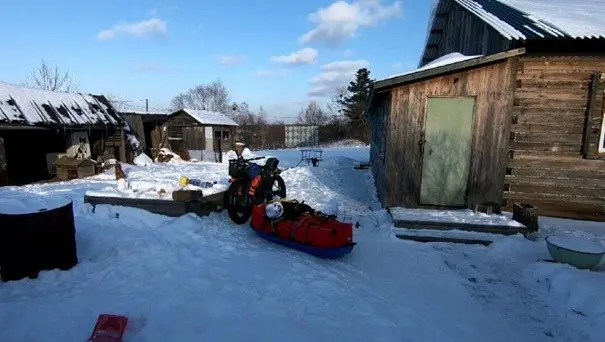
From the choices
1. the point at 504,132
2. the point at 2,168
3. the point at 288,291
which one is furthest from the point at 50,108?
the point at 504,132

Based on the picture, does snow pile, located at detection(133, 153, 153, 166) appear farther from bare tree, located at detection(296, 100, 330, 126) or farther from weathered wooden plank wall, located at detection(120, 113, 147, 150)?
bare tree, located at detection(296, 100, 330, 126)

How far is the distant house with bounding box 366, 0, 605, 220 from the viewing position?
656 centimetres

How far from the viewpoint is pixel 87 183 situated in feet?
38.9

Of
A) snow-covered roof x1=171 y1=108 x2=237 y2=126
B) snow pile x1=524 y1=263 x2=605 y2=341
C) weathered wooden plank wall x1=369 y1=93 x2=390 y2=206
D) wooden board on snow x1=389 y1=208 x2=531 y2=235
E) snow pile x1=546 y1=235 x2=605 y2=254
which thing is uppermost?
snow-covered roof x1=171 y1=108 x2=237 y2=126

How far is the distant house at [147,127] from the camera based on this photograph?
62.5 ft

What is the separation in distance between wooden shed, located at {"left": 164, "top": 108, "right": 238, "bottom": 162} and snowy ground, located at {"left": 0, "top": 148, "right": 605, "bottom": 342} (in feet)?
51.3

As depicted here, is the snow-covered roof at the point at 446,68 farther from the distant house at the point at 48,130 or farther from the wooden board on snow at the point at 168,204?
the distant house at the point at 48,130

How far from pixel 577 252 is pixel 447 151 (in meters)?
3.13

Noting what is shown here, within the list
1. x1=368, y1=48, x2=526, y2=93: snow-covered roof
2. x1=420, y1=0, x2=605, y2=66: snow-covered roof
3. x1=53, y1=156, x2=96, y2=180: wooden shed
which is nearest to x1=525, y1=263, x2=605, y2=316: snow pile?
x1=368, y1=48, x2=526, y2=93: snow-covered roof

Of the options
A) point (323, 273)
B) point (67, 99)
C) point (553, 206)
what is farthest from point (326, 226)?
point (67, 99)

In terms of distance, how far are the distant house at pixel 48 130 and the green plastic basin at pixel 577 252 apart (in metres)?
15.8

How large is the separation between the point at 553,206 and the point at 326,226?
5400 millimetres

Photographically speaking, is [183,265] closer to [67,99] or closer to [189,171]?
[189,171]

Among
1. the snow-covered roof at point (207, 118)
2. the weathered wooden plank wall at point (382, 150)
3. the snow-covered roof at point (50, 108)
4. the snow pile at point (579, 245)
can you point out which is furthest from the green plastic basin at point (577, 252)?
the snow-covered roof at point (207, 118)
